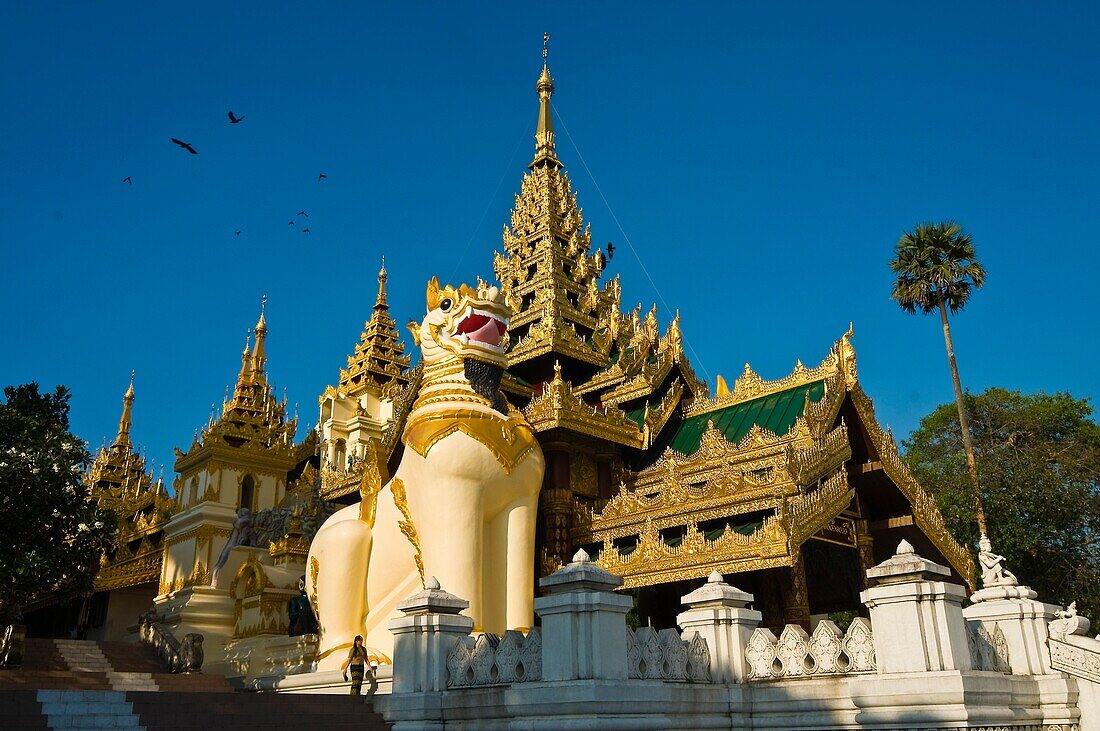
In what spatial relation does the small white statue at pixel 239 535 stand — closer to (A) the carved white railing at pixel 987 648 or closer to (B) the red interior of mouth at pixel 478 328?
(B) the red interior of mouth at pixel 478 328

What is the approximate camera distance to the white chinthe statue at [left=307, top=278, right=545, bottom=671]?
13.5m

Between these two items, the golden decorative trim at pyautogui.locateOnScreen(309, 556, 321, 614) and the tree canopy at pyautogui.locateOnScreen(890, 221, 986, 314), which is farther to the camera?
the tree canopy at pyautogui.locateOnScreen(890, 221, 986, 314)

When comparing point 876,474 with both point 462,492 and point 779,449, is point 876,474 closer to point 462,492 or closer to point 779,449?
point 779,449

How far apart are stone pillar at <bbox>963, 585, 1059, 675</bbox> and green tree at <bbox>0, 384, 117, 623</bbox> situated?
1395cm

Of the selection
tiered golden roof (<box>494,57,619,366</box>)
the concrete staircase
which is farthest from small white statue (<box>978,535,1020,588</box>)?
tiered golden roof (<box>494,57,619,366</box>)

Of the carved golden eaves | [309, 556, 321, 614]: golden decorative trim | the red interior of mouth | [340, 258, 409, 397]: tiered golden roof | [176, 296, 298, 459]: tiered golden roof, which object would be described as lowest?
[309, 556, 321, 614]: golden decorative trim

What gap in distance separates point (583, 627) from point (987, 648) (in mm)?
4719

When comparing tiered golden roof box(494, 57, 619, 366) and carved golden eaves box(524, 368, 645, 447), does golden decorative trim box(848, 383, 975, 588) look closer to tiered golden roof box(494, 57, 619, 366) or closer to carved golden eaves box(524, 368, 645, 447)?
carved golden eaves box(524, 368, 645, 447)

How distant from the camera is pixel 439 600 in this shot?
10.4 meters

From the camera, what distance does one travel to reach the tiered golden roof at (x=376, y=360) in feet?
121

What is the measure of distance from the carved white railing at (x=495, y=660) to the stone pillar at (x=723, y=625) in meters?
2.10

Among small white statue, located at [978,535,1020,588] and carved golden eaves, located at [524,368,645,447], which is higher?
carved golden eaves, located at [524,368,645,447]

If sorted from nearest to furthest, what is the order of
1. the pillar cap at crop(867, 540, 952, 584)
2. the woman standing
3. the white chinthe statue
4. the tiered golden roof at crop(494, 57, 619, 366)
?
the pillar cap at crop(867, 540, 952, 584) < the woman standing < the white chinthe statue < the tiered golden roof at crop(494, 57, 619, 366)

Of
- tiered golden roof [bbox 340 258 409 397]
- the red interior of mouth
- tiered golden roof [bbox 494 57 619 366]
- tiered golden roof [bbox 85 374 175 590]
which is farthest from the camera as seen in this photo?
tiered golden roof [bbox 340 258 409 397]
